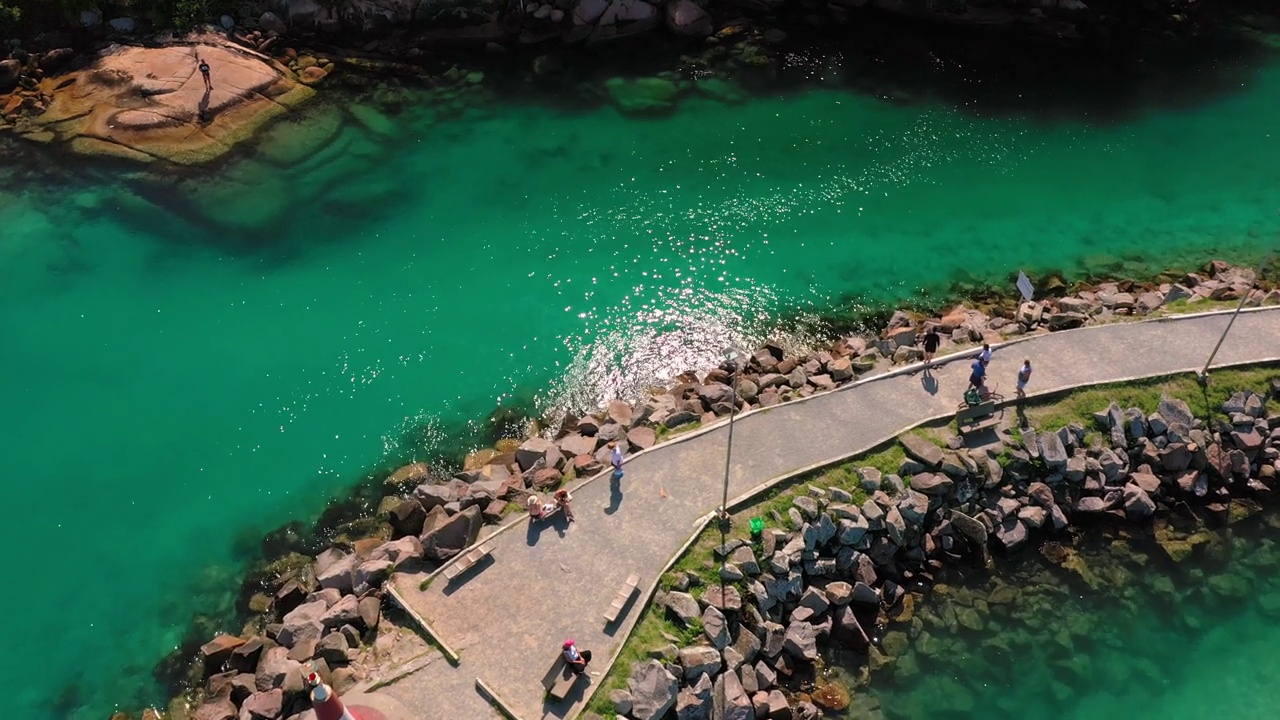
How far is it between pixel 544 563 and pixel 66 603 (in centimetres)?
1513

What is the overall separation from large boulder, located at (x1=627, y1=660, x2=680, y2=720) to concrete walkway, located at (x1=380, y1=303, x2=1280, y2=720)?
981mm

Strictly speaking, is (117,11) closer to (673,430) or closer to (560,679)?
(673,430)

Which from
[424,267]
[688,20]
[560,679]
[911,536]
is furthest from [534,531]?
[688,20]

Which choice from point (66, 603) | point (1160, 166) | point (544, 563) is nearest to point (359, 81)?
point (66, 603)

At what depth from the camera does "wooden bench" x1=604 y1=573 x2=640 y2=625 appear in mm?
20797

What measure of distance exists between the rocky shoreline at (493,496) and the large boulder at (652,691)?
5401 mm

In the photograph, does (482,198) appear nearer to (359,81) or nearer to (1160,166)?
(359,81)

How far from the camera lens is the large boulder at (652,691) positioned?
19312 mm

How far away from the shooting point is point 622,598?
21109 millimetres

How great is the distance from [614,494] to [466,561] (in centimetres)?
469

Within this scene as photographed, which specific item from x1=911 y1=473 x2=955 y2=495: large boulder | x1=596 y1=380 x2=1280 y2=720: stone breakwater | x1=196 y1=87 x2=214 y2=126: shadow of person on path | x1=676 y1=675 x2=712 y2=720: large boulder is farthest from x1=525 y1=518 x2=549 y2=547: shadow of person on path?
x1=196 y1=87 x2=214 y2=126: shadow of person on path

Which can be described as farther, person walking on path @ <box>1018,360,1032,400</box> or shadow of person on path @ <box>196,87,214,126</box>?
shadow of person on path @ <box>196,87,214,126</box>

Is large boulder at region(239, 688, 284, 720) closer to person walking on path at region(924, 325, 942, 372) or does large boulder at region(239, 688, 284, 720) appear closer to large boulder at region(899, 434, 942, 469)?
large boulder at region(899, 434, 942, 469)

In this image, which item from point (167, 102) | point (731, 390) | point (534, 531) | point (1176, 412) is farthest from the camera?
point (167, 102)
